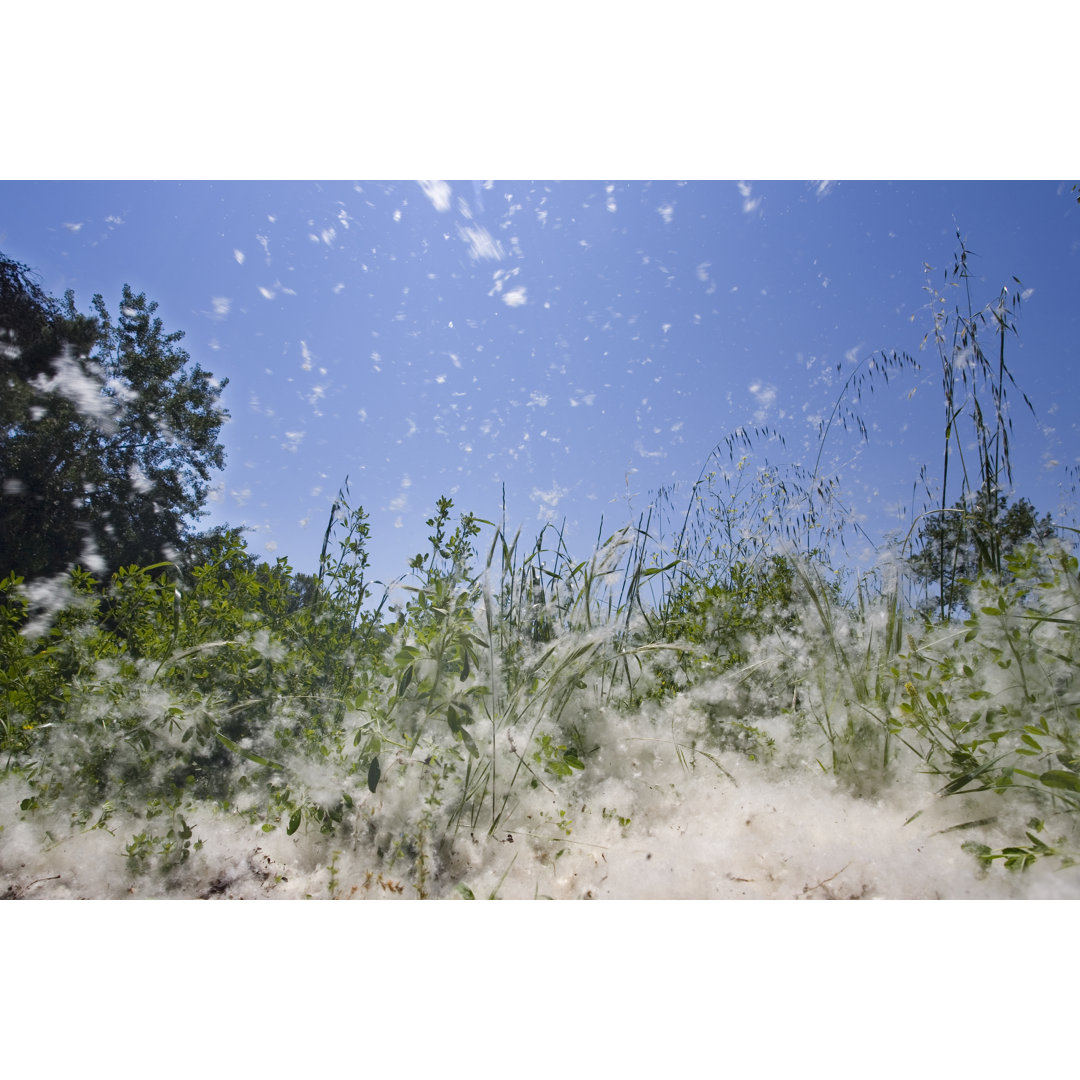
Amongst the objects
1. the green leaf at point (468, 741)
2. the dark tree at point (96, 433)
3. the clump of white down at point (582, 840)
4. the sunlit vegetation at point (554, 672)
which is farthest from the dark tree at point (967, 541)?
the dark tree at point (96, 433)

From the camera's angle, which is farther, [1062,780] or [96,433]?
[96,433]

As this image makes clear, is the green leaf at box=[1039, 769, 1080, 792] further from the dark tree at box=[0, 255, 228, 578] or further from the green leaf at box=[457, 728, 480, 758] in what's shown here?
the dark tree at box=[0, 255, 228, 578]

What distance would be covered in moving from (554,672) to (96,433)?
4.48 ft

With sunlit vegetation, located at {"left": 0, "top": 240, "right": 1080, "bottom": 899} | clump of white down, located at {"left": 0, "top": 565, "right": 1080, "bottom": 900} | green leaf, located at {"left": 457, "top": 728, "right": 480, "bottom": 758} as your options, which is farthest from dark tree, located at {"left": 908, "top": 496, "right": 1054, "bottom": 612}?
green leaf, located at {"left": 457, "top": 728, "right": 480, "bottom": 758}

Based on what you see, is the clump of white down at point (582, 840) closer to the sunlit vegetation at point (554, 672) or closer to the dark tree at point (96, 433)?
the sunlit vegetation at point (554, 672)

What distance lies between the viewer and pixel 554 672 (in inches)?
57.1

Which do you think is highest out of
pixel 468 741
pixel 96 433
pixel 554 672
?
pixel 96 433

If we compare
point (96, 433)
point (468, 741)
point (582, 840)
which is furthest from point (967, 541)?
point (96, 433)

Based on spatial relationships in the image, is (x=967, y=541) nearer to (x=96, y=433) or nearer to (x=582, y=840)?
(x=582, y=840)

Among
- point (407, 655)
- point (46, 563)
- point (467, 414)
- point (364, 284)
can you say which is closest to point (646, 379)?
point (467, 414)

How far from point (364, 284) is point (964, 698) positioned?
180 cm

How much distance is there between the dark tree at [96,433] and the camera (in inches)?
63.9
